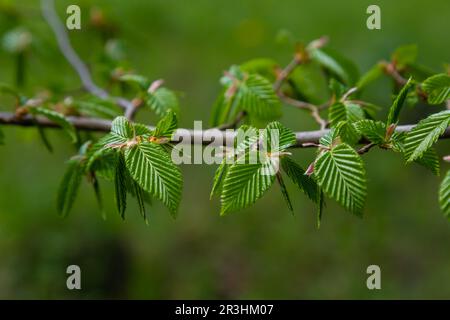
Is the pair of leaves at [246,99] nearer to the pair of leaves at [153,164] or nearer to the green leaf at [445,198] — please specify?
the pair of leaves at [153,164]

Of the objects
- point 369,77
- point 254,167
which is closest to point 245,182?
point 254,167

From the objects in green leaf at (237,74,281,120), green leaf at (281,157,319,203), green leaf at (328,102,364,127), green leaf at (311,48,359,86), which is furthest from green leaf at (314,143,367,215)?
green leaf at (311,48,359,86)

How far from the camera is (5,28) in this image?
63.7 inches

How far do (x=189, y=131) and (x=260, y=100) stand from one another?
0.22m

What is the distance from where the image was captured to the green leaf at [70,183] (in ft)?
3.05

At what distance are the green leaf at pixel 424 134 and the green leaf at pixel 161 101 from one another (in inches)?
19.2

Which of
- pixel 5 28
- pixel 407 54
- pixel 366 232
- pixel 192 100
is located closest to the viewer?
pixel 407 54

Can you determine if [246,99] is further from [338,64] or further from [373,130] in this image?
[373,130]

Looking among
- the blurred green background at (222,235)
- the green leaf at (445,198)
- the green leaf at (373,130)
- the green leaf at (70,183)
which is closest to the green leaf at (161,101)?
the green leaf at (70,183)

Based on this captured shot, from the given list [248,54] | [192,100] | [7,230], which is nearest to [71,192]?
[7,230]

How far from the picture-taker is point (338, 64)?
3.57ft

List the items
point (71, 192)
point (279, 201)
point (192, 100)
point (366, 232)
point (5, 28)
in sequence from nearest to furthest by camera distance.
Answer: point (71, 192), point (5, 28), point (366, 232), point (279, 201), point (192, 100)

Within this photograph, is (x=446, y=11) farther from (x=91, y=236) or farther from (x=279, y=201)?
(x=91, y=236)

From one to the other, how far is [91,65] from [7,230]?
4.34ft
